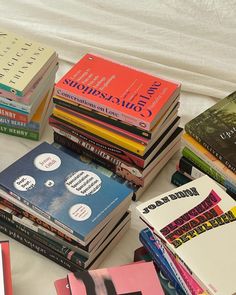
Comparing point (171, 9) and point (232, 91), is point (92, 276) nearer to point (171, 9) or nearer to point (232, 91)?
point (232, 91)

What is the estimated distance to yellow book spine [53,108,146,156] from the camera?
117 cm

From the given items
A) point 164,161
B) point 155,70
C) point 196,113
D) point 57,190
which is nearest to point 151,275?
point 57,190

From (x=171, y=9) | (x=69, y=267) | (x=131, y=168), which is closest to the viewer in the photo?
(x=69, y=267)

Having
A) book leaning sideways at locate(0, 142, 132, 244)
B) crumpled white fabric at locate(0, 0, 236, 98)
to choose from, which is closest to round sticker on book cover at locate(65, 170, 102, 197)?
book leaning sideways at locate(0, 142, 132, 244)

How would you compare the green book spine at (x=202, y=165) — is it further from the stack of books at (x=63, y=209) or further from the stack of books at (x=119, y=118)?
the stack of books at (x=63, y=209)

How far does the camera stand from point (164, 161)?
1278mm

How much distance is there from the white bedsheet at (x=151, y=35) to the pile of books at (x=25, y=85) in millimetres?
37

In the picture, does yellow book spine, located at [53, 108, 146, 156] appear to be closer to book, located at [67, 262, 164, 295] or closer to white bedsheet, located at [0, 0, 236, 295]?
white bedsheet, located at [0, 0, 236, 295]

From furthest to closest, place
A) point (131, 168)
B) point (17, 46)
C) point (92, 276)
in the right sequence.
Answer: point (17, 46), point (131, 168), point (92, 276)

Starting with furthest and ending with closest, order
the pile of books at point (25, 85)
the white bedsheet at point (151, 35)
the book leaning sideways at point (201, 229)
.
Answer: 1. the white bedsheet at point (151, 35)
2. the pile of books at point (25, 85)
3. the book leaning sideways at point (201, 229)

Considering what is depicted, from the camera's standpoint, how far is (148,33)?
5.09 ft

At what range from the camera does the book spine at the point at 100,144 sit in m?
1.18

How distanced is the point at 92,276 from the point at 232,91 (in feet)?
2.28

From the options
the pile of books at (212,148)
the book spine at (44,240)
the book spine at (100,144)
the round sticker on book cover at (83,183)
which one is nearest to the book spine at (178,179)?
the pile of books at (212,148)
